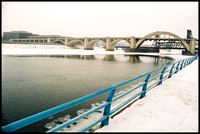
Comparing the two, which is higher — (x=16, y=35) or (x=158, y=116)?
(x=16, y=35)

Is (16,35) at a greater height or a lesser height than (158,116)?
greater

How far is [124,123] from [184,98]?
422 cm

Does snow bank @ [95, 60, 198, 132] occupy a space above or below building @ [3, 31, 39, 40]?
below

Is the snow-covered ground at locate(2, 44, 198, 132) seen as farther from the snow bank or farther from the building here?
the building

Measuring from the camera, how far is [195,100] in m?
6.90

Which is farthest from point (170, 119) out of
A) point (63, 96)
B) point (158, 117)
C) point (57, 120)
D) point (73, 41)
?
point (73, 41)

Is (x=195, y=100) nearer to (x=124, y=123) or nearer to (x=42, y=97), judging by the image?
(x=124, y=123)

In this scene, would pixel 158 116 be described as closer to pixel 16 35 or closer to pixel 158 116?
pixel 158 116

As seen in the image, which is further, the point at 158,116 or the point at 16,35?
the point at 16,35

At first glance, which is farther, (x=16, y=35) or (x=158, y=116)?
(x=16, y=35)

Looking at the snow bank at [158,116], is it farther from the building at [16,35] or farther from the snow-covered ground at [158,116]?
the building at [16,35]

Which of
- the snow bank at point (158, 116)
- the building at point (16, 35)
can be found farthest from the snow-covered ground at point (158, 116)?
the building at point (16, 35)

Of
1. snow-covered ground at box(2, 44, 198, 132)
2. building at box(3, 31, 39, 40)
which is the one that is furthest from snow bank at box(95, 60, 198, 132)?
building at box(3, 31, 39, 40)

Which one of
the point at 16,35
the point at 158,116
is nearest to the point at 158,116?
the point at 158,116
